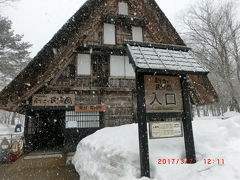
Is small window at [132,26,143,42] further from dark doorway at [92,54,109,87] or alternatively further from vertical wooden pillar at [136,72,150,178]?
vertical wooden pillar at [136,72,150,178]

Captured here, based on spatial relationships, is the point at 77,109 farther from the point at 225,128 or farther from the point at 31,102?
the point at 225,128

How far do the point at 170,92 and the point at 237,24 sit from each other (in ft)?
50.6

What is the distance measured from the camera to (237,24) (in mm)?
14656

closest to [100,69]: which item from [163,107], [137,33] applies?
[137,33]

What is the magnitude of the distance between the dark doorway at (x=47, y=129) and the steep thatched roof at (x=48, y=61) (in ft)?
11.3

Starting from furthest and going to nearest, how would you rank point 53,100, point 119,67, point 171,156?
point 119,67 < point 53,100 < point 171,156

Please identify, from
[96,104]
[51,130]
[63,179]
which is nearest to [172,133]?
[63,179]

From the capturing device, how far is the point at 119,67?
8703 millimetres

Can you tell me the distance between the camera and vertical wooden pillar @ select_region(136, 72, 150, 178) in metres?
2.96

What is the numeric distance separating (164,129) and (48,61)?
262 inches

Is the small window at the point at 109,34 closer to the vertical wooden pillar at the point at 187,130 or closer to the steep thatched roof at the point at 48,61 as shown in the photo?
the steep thatched roof at the point at 48,61

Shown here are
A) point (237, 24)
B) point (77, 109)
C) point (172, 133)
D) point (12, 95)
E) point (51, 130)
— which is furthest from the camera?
point (237, 24)

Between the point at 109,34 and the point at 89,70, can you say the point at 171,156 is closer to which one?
the point at 89,70

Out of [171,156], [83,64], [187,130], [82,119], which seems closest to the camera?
[171,156]
